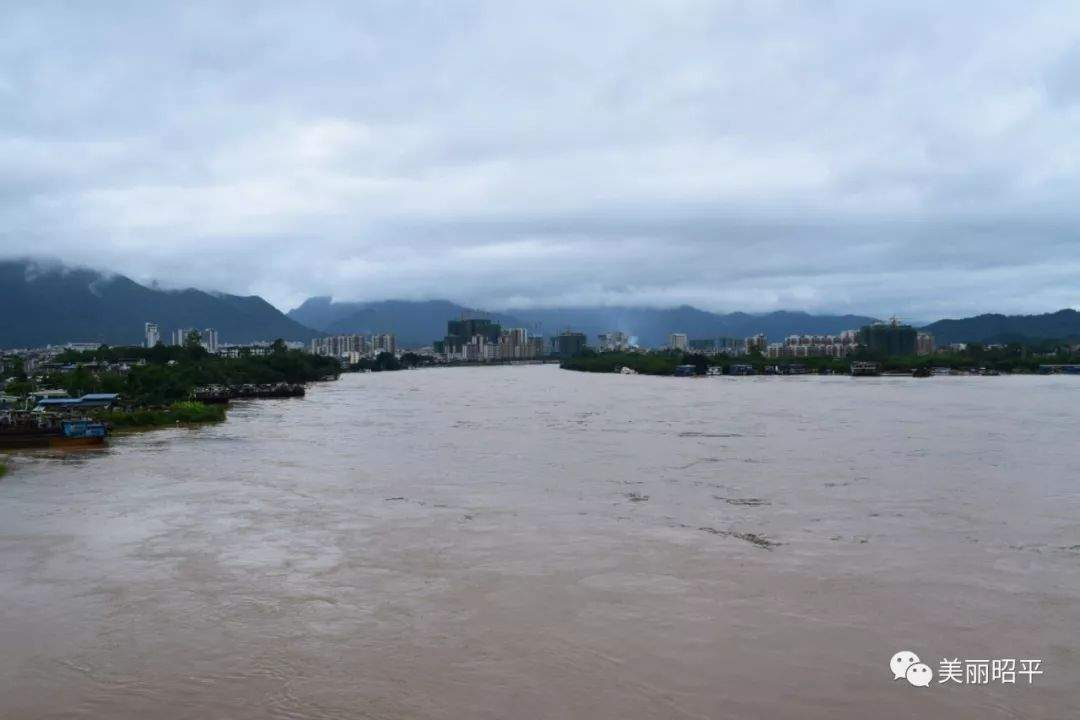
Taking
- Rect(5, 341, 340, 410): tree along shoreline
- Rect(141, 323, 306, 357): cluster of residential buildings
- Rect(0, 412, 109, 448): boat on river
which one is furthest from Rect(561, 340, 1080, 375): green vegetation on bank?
Rect(0, 412, 109, 448): boat on river

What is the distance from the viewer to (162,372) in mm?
33094

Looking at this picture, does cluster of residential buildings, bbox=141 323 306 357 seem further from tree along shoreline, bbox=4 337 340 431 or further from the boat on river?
the boat on river

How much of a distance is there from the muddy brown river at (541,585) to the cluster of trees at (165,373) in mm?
13810

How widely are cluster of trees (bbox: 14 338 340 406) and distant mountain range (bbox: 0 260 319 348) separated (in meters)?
65.2

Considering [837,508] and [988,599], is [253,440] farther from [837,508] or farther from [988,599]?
[988,599]

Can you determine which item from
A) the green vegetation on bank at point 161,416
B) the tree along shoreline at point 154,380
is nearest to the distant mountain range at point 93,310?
the tree along shoreline at point 154,380

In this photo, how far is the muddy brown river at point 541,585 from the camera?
5777 mm

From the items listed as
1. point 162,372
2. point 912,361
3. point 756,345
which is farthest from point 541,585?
point 756,345

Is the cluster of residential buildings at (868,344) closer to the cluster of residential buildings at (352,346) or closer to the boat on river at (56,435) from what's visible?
the cluster of residential buildings at (352,346)

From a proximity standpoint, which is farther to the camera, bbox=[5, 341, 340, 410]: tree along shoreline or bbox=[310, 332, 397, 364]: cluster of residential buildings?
bbox=[310, 332, 397, 364]: cluster of residential buildings

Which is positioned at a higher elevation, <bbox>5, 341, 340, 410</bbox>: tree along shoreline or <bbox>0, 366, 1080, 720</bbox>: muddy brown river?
<bbox>5, 341, 340, 410</bbox>: tree along shoreline

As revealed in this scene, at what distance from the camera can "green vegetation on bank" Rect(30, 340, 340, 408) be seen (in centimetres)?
3028

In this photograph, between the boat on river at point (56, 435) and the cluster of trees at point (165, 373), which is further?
the cluster of trees at point (165, 373)

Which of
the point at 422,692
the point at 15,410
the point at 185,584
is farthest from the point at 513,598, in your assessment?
the point at 15,410
